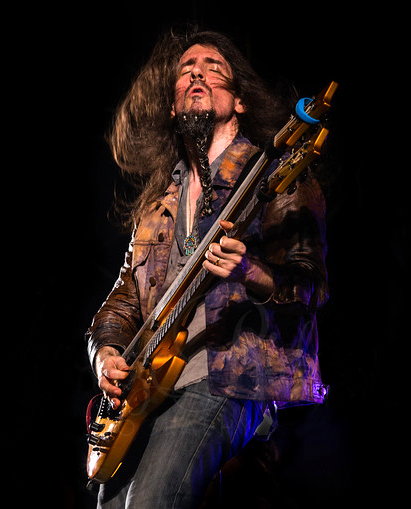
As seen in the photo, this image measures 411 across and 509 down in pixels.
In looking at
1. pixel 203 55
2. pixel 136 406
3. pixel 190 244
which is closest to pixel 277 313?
pixel 190 244

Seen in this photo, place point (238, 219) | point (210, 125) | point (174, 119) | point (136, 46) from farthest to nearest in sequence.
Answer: point (136, 46)
point (174, 119)
point (210, 125)
point (238, 219)

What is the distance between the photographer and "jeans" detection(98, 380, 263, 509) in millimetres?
1669

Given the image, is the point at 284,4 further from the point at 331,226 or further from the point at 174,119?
the point at 331,226

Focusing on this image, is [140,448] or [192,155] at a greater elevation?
[192,155]

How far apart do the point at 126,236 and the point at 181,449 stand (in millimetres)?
1631

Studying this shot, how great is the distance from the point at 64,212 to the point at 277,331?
6.09ft

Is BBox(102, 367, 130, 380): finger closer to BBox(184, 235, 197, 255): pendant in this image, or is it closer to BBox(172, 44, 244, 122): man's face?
BBox(184, 235, 197, 255): pendant

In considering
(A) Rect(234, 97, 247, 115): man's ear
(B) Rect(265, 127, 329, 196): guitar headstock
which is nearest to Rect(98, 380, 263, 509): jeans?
(B) Rect(265, 127, 329, 196): guitar headstock

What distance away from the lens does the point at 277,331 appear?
1846 millimetres

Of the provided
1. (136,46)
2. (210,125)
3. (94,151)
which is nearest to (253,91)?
(210,125)

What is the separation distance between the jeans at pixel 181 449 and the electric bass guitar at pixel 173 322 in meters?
0.05

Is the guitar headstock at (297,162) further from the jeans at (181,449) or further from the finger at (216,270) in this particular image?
the jeans at (181,449)

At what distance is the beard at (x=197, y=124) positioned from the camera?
225cm

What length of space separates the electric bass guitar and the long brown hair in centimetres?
73
